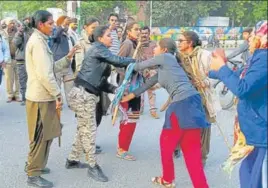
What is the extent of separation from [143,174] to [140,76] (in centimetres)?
114

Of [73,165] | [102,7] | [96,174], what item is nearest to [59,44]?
[73,165]

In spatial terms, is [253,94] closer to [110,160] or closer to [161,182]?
[161,182]

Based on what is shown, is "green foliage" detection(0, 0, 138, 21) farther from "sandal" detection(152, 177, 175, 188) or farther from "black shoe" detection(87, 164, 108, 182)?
"sandal" detection(152, 177, 175, 188)

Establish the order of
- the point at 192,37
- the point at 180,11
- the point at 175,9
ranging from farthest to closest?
the point at 180,11 < the point at 175,9 < the point at 192,37

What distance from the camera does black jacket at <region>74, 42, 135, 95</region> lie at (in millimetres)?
4566

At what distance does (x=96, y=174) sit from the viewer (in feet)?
15.7

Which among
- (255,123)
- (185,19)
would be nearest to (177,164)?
(255,123)

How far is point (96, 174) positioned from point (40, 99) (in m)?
1.09

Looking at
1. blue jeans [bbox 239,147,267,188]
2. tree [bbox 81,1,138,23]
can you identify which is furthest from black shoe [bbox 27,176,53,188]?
tree [bbox 81,1,138,23]

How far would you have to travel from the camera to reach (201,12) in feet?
136

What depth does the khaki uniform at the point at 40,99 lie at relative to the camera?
4.20 metres

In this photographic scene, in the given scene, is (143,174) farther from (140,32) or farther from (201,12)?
(201,12)

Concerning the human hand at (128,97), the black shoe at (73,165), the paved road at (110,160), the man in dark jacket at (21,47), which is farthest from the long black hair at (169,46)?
the man in dark jacket at (21,47)

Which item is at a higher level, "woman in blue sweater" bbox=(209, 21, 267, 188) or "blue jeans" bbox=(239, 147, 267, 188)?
"woman in blue sweater" bbox=(209, 21, 267, 188)
